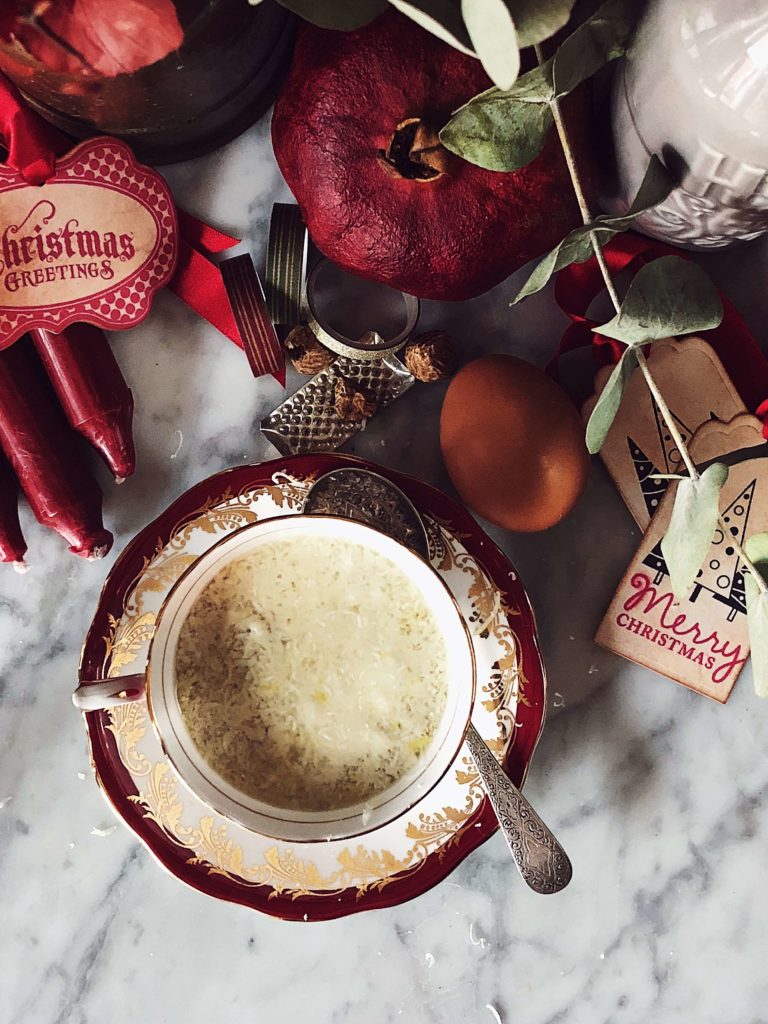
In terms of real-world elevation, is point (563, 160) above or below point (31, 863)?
above

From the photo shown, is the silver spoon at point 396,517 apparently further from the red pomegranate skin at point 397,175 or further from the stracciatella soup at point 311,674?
the red pomegranate skin at point 397,175

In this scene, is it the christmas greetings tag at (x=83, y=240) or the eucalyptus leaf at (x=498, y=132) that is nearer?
the eucalyptus leaf at (x=498, y=132)

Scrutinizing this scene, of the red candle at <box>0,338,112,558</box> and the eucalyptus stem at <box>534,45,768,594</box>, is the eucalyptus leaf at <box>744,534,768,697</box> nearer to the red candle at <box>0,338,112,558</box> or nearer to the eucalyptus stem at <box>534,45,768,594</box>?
the eucalyptus stem at <box>534,45,768,594</box>

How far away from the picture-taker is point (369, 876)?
36.5 inches

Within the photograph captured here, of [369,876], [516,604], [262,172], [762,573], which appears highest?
[262,172]

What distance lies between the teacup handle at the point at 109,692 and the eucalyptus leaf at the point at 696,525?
485 millimetres

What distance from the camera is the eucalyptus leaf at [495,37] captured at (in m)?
0.46

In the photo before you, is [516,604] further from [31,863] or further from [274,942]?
[31,863]

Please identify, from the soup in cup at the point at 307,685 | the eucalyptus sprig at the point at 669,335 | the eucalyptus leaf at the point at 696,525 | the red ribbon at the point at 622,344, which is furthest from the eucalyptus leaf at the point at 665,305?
the soup in cup at the point at 307,685

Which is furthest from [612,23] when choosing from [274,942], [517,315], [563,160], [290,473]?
[274,942]

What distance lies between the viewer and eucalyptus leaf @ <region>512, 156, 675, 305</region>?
65 centimetres

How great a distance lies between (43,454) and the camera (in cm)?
91

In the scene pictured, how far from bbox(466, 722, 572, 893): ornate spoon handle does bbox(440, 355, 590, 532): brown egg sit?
Answer: 22 centimetres

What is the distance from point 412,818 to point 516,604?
0.24 metres
